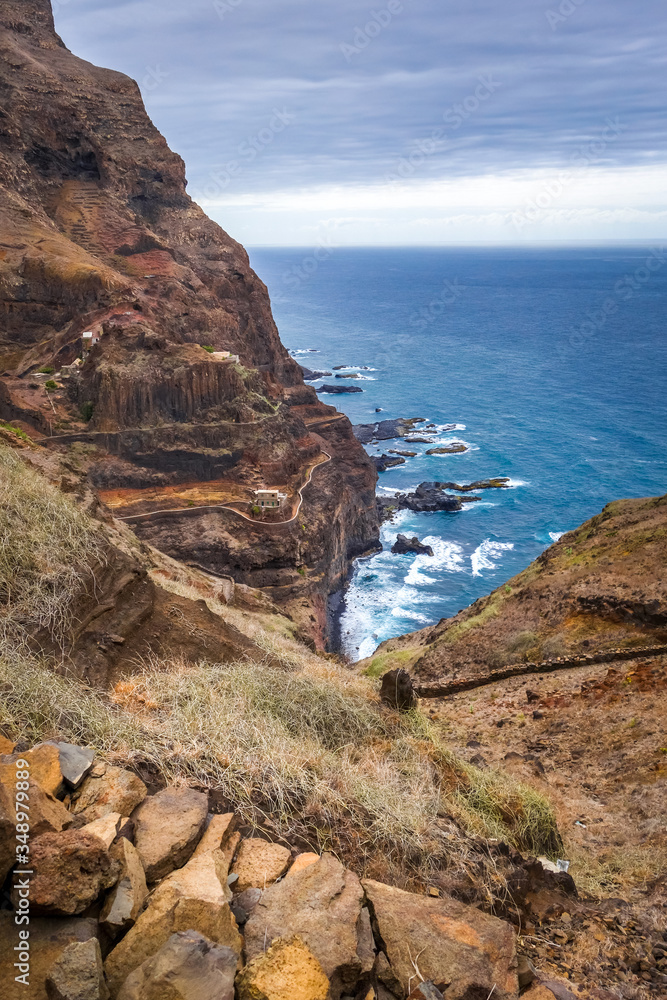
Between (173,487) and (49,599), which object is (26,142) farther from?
(49,599)

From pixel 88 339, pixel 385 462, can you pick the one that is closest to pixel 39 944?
pixel 88 339

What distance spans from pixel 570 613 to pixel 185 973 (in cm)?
1853

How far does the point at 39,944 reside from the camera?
4.32 m

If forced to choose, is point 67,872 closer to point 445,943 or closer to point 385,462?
point 445,943

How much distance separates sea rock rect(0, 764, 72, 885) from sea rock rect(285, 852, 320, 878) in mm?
1919

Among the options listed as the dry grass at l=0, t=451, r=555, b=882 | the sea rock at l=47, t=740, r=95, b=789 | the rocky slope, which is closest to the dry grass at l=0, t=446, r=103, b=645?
the dry grass at l=0, t=451, r=555, b=882

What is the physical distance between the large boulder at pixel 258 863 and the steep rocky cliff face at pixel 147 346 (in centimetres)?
3512

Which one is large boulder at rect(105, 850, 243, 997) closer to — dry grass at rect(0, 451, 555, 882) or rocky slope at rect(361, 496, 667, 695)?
dry grass at rect(0, 451, 555, 882)

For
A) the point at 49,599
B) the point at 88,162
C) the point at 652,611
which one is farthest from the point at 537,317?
the point at 49,599

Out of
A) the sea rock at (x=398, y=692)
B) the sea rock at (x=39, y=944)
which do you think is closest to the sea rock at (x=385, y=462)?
the sea rock at (x=398, y=692)

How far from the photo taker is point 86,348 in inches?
1897

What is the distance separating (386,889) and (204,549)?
122 ft

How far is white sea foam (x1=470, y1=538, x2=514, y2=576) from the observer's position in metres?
54.5

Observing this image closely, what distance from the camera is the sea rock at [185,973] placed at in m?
4.14
